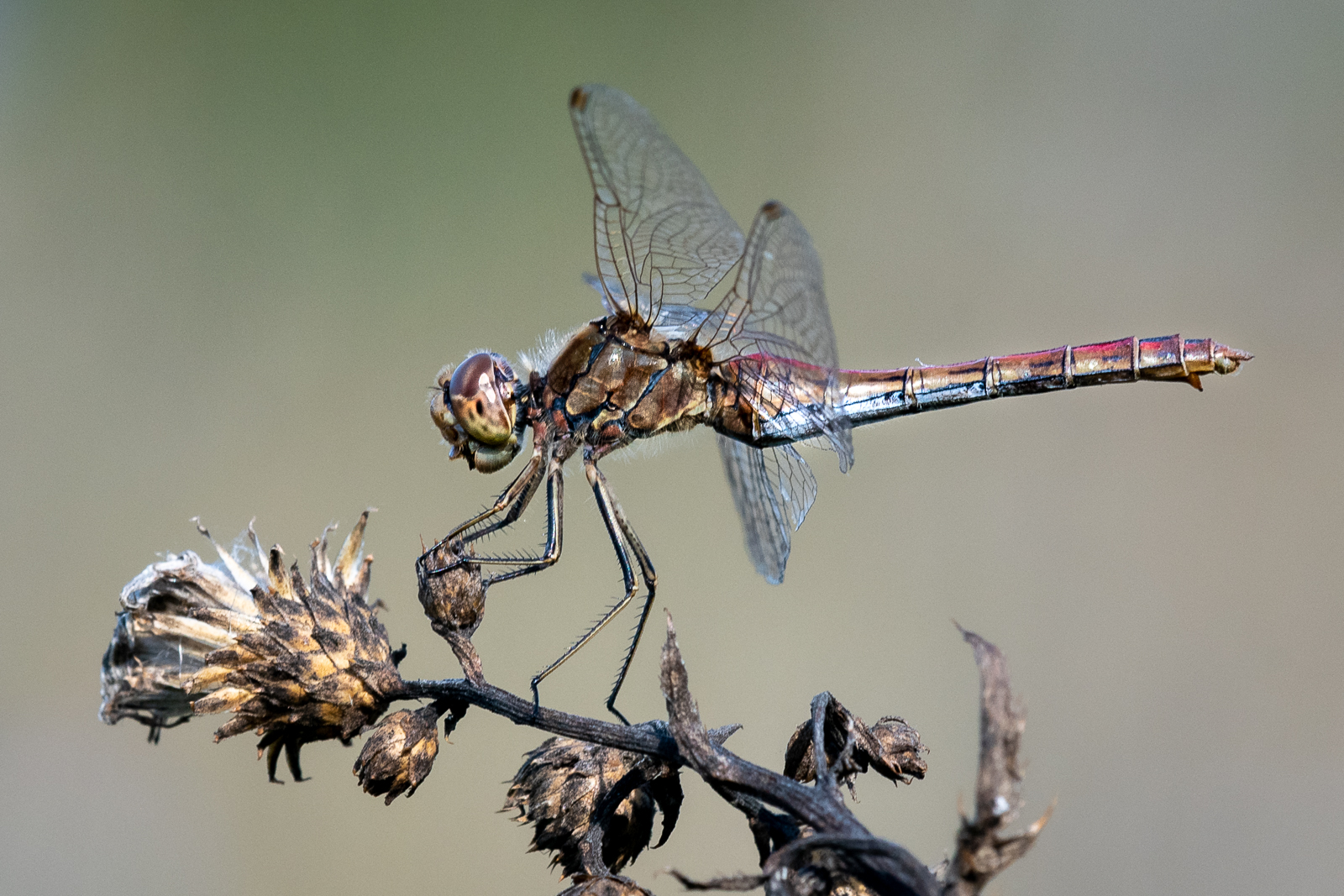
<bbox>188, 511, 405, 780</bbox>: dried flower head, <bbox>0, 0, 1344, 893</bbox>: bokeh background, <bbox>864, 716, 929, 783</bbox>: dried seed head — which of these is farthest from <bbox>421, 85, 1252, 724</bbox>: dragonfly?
<bbox>0, 0, 1344, 893</bbox>: bokeh background

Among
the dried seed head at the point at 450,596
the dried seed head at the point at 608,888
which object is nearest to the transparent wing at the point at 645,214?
the dried seed head at the point at 450,596

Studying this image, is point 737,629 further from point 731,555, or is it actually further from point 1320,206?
point 1320,206

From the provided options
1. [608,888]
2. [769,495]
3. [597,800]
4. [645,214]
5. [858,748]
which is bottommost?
[608,888]

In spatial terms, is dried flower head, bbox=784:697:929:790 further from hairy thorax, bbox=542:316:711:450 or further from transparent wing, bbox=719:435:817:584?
hairy thorax, bbox=542:316:711:450

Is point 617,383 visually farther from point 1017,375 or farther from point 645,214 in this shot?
point 1017,375

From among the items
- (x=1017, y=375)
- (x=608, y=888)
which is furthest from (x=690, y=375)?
(x=608, y=888)

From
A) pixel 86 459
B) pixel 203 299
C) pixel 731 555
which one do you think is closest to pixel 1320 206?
pixel 731 555
